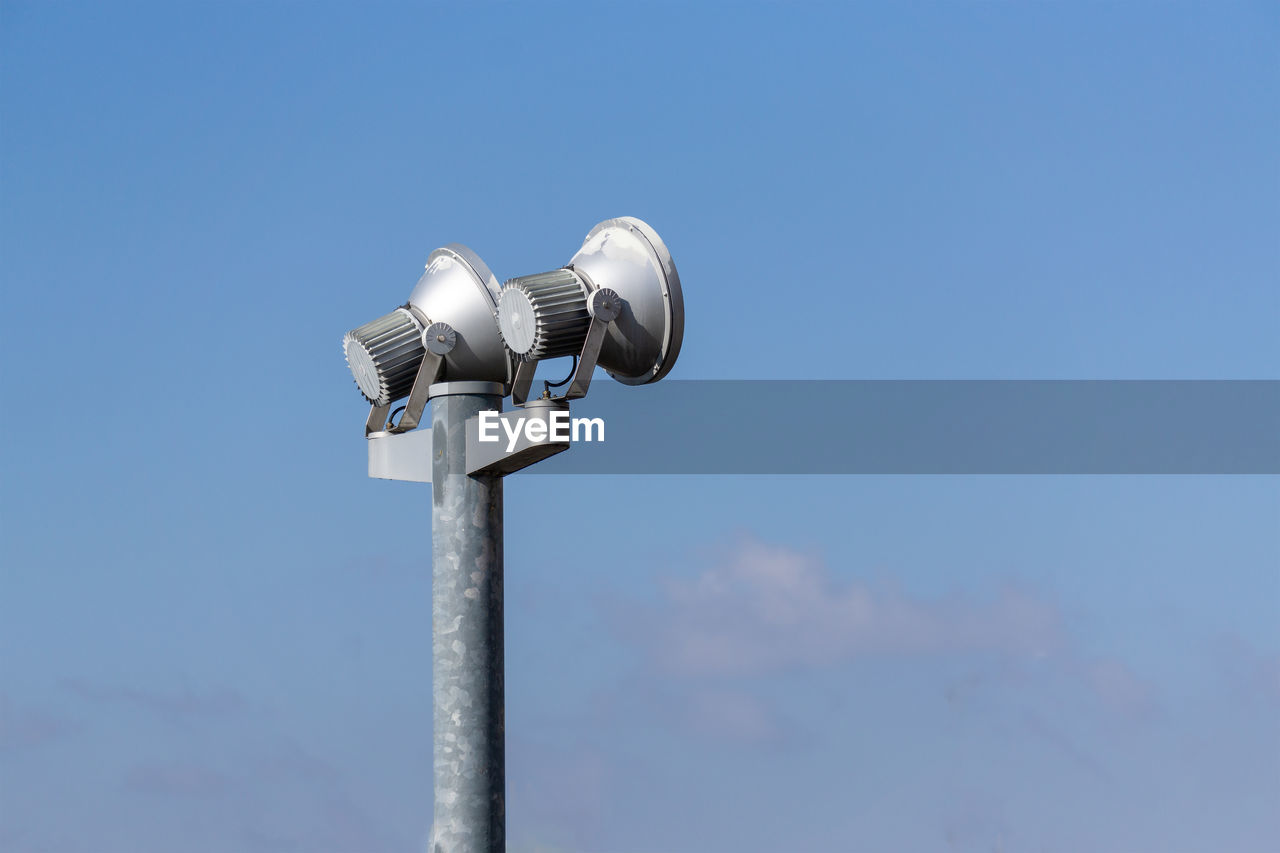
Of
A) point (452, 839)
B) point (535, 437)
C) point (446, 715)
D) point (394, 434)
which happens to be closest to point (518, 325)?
point (535, 437)

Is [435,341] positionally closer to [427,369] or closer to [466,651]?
[427,369]

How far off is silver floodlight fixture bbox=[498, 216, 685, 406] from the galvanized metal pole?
108 centimetres

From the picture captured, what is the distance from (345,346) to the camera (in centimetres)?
1786

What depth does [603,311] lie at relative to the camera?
15.8m

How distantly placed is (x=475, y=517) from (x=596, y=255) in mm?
3056

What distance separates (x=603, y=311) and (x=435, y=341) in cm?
205

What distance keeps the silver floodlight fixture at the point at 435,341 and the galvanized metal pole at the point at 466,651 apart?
41 cm

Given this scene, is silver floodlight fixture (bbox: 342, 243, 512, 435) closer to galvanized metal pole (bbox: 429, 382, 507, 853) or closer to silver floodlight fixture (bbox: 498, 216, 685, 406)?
galvanized metal pole (bbox: 429, 382, 507, 853)

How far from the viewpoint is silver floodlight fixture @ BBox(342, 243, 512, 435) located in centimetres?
1686

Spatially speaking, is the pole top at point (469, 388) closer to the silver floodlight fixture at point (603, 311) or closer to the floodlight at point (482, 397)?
the floodlight at point (482, 397)

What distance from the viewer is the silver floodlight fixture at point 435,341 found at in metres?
16.9

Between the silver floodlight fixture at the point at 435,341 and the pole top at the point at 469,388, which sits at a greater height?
the silver floodlight fixture at the point at 435,341

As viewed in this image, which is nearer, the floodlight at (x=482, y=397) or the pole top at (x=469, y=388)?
the floodlight at (x=482, y=397)

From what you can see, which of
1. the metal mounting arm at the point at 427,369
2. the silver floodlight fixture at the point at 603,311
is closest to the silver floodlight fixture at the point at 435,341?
the metal mounting arm at the point at 427,369
